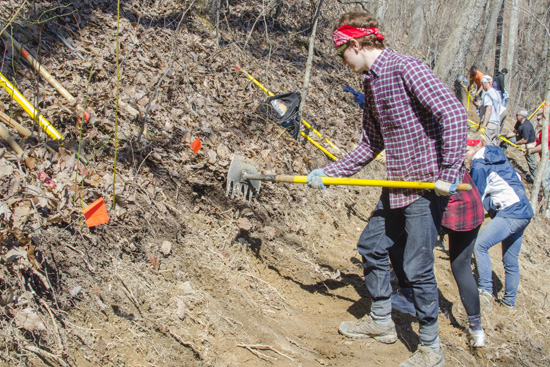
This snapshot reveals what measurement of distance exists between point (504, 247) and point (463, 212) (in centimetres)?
176

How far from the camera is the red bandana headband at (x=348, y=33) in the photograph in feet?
8.77

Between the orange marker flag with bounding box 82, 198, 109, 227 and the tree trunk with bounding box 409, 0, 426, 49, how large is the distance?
560 inches

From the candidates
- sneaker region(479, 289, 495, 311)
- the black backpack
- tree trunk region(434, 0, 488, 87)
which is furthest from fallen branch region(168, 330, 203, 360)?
tree trunk region(434, 0, 488, 87)

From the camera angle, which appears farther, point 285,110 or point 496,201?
point 285,110

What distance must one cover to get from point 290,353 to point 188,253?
120cm

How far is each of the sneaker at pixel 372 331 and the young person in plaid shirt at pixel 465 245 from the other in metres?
0.55

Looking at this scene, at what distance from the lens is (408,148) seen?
273 centimetres

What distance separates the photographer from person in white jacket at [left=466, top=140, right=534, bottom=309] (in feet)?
13.3

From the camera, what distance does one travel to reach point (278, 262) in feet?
13.6

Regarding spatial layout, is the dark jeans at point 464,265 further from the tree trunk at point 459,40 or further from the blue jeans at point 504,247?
the tree trunk at point 459,40

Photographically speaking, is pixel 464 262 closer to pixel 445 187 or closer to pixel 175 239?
pixel 445 187

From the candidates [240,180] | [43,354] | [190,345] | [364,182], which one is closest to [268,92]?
[240,180]

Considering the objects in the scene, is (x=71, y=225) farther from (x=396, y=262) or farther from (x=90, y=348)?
(x=396, y=262)

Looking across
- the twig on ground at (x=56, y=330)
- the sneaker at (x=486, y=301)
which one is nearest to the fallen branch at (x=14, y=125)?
the twig on ground at (x=56, y=330)
